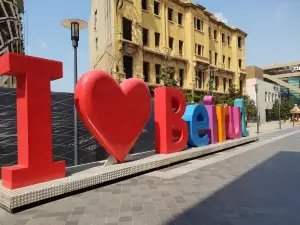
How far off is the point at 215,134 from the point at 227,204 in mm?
7977

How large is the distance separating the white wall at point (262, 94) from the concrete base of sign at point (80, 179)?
42.0 metres

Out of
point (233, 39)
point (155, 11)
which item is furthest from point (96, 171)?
point (233, 39)

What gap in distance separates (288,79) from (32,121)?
3048 inches

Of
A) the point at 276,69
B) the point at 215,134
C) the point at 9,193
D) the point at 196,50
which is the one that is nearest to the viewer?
the point at 9,193

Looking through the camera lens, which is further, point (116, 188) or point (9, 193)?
point (116, 188)

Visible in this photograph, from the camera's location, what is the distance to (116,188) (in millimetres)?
6480

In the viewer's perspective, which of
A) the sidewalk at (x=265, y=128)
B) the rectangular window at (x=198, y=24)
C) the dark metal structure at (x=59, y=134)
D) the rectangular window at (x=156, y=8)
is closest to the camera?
the dark metal structure at (x=59, y=134)

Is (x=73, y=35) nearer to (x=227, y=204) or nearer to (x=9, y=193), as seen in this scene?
(x=9, y=193)

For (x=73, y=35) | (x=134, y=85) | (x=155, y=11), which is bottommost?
(x=134, y=85)

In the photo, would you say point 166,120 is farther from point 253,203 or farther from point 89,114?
point 253,203

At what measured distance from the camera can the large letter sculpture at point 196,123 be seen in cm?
1135

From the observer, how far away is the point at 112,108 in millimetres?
7359

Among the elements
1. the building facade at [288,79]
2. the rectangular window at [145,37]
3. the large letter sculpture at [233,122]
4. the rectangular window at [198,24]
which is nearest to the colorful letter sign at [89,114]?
the large letter sculpture at [233,122]

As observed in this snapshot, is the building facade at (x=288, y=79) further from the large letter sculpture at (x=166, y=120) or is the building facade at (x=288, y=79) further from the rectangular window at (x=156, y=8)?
the large letter sculpture at (x=166, y=120)
